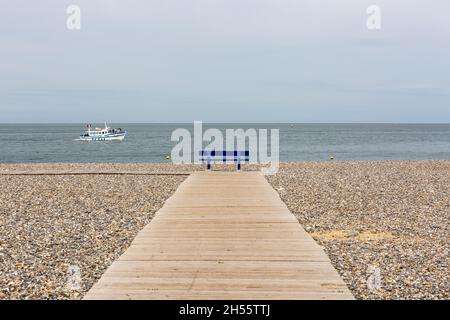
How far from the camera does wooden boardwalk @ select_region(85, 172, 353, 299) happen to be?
7039 millimetres

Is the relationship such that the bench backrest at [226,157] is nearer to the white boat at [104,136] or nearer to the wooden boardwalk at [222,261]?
the wooden boardwalk at [222,261]

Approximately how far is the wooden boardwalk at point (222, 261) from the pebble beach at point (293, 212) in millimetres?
489

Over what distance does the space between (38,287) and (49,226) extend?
5034 mm

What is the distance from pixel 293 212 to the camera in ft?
46.2

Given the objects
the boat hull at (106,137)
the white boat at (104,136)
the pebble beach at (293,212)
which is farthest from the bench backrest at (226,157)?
the boat hull at (106,137)

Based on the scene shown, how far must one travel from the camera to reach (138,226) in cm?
1226

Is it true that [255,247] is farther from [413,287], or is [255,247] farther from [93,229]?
[93,229]

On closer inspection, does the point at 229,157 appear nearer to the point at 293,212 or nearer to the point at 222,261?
the point at 293,212

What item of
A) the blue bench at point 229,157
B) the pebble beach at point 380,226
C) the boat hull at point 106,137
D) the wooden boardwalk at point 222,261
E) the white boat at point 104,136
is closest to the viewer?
the wooden boardwalk at point 222,261

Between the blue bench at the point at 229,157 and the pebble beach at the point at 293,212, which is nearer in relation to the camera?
the pebble beach at the point at 293,212

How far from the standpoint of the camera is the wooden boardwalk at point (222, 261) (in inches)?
277

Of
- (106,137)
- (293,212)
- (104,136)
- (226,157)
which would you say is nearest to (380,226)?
(293,212)

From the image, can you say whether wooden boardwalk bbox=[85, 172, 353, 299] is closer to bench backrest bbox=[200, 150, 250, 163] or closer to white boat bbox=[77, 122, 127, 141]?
bench backrest bbox=[200, 150, 250, 163]
